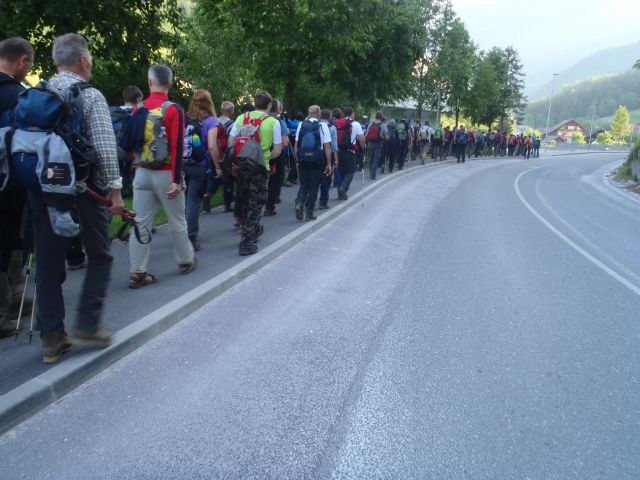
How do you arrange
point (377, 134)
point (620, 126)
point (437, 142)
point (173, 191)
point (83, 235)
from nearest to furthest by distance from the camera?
point (83, 235)
point (173, 191)
point (377, 134)
point (437, 142)
point (620, 126)

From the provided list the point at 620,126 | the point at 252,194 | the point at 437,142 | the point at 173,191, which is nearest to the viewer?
the point at 173,191

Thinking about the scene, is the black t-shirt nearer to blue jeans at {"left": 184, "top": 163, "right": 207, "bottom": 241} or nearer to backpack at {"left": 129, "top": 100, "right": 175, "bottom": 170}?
backpack at {"left": 129, "top": 100, "right": 175, "bottom": 170}

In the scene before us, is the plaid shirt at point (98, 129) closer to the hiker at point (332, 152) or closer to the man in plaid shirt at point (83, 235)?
the man in plaid shirt at point (83, 235)

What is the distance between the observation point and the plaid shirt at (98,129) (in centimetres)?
348

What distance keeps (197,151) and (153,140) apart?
5.45ft

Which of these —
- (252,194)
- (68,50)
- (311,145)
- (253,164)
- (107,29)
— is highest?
(107,29)

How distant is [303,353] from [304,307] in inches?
43.3

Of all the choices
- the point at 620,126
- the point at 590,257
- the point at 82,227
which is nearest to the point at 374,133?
the point at 590,257

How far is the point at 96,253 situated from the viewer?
12.1ft

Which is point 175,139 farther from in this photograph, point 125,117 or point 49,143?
point 49,143

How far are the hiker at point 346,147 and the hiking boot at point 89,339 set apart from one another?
8.55 metres

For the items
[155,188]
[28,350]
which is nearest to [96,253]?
[28,350]

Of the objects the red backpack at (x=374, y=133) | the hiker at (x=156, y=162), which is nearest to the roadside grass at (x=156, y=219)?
the hiker at (x=156, y=162)

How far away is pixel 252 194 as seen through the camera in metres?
6.71
